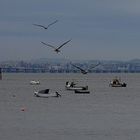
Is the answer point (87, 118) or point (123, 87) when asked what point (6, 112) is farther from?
point (123, 87)

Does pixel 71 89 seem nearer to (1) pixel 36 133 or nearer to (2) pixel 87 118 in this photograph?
(2) pixel 87 118

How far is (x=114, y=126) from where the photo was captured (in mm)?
62875


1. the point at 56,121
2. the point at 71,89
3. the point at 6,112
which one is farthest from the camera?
the point at 71,89

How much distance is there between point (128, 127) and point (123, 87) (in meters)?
115

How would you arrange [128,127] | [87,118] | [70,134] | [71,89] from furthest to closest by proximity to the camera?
[71,89]
[87,118]
[128,127]
[70,134]

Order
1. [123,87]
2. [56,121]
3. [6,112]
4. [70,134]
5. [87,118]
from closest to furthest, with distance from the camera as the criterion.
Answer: [70,134] < [56,121] < [87,118] < [6,112] < [123,87]

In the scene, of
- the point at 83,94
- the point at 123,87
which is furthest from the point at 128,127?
the point at 123,87

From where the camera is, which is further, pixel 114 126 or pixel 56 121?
pixel 56 121

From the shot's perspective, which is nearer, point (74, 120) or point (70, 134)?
point (70, 134)

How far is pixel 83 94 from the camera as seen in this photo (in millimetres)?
132625

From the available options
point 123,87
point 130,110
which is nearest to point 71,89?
point 123,87

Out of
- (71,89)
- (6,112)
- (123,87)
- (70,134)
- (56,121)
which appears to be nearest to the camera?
(70,134)

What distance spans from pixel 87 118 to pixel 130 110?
1439cm

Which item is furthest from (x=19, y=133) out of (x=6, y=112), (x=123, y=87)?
(x=123, y=87)
